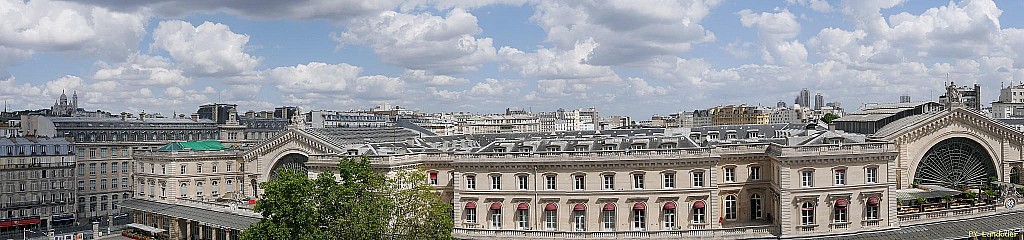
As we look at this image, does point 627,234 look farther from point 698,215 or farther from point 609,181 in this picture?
point 698,215

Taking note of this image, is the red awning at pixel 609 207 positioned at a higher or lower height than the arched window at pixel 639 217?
higher

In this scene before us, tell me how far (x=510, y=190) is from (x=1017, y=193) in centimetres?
3718

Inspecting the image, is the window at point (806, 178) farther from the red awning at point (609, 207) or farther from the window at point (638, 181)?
the red awning at point (609, 207)

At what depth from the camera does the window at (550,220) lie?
197 ft

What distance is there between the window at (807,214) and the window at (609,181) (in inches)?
497

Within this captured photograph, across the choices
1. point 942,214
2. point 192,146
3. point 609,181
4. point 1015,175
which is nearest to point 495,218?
point 609,181

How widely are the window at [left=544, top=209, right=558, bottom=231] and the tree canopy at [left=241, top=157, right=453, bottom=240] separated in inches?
484

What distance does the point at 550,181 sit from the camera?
59969 mm

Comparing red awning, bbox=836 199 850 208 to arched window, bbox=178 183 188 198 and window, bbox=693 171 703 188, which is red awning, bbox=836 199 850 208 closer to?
window, bbox=693 171 703 188

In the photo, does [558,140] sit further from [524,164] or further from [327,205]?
[327,205]

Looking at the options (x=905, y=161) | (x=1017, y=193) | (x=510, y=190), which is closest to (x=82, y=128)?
(x=510, y=190)

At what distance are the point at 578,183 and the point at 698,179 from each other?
8363 millimetres

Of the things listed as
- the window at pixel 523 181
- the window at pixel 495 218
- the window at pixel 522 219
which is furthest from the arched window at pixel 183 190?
the window at pixel 523 181

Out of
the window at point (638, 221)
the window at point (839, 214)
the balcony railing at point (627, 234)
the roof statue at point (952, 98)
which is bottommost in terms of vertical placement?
the balcony railing at point (627, 234)
